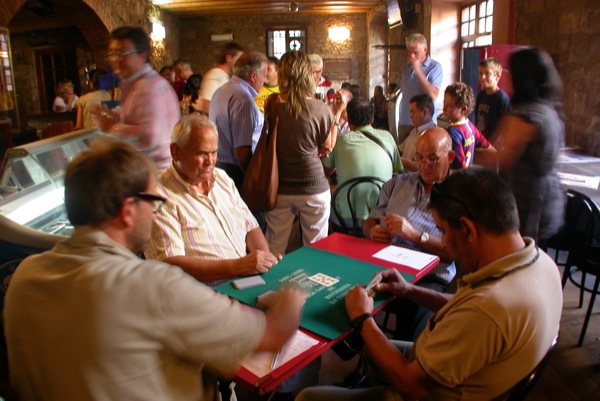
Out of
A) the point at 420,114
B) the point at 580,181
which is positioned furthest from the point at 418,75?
the point at 580,181

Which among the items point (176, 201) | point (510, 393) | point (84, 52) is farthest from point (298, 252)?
point (84, 52)

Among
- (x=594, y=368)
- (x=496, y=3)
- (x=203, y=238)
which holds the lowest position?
(x=594, y=368)

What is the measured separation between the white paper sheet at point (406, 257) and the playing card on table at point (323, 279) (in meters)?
0.33

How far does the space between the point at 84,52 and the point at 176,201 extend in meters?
12.1

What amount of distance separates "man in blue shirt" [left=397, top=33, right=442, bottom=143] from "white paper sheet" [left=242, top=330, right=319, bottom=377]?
3.80 meters

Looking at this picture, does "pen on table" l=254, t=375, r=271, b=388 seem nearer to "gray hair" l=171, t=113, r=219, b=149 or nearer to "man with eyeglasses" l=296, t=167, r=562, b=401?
"man with eyeglasses" l=296, t=167, r=562, b=401

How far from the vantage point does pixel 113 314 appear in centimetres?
94

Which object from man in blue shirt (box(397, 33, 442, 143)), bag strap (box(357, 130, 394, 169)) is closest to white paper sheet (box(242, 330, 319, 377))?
bag strap (box(357, 130, 394, 169))

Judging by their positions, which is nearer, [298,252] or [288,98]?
[298,252]

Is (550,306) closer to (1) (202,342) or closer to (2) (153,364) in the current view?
(1) (202,342)

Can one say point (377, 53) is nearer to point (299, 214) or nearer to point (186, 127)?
point (299, 214)

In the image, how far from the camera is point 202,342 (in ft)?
3.35

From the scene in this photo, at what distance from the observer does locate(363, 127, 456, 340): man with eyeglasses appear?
2.15 metres

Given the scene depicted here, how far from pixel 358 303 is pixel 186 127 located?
42.4 inches
